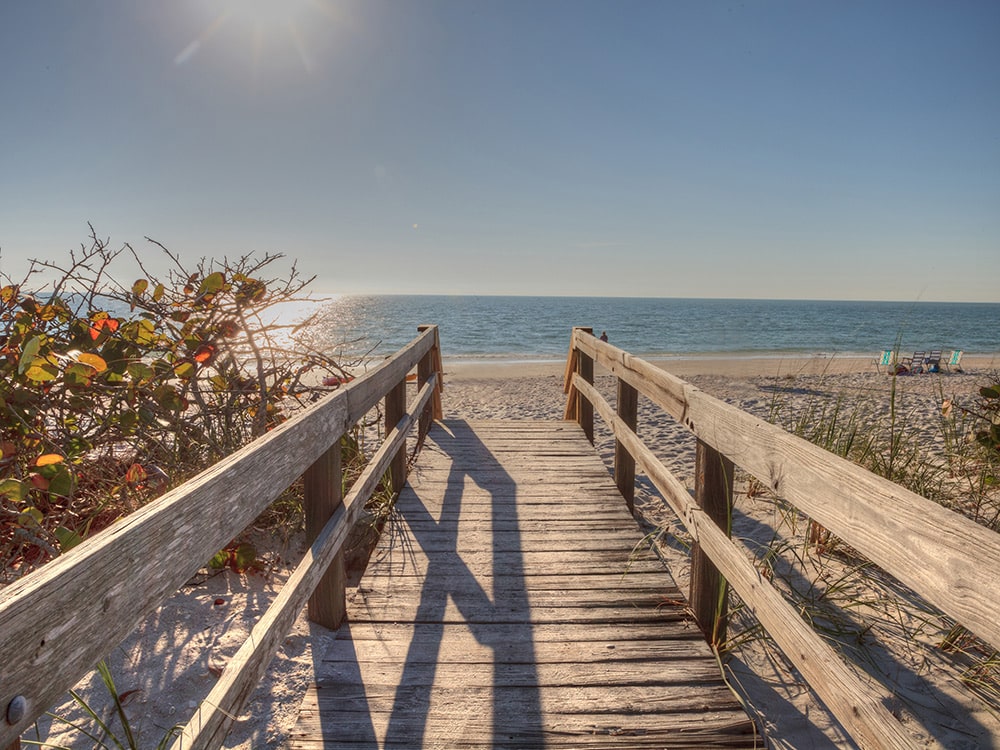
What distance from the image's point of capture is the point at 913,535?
1105mm

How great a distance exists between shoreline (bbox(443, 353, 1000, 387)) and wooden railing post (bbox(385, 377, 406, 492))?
14500 mm

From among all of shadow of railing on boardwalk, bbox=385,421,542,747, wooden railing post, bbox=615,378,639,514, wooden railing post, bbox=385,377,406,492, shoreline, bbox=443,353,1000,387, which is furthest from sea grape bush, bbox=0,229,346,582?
shoreline, bbox=443,353,1000,387

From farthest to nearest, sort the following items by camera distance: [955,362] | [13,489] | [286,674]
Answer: [955,362] < [286,674] < [13,489]

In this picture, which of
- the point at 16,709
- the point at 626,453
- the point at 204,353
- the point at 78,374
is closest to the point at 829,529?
the point at 16,709

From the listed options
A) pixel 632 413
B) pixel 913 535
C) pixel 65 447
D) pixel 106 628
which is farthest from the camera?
pixel 632 413

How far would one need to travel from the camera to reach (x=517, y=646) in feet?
7.73

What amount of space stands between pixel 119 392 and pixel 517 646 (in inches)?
102

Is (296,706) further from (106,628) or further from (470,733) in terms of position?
(106,628)

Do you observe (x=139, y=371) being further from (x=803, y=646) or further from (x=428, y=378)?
(x=803, y=646)

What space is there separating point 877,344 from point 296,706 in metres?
44.4

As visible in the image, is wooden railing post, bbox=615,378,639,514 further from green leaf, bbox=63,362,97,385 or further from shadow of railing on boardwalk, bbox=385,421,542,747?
green leaf, bbox=63,362,97,385

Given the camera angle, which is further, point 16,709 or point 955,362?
point 955,362

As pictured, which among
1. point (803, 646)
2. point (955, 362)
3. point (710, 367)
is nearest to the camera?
point (803, 646)

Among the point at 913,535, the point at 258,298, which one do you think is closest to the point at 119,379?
the point at 258,298
